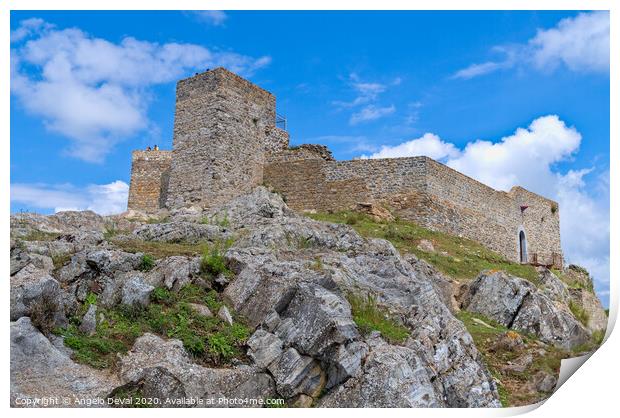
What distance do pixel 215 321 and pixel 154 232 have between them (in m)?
5.61

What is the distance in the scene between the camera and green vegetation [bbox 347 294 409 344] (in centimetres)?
888

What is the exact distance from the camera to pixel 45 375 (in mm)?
7102

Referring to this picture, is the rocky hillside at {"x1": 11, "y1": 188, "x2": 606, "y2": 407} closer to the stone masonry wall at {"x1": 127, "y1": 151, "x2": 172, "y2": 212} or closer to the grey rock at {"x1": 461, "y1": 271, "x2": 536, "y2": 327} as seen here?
the grey rock at {"x1": 461, "y1": 271, "x2": 536, "y2": 327}

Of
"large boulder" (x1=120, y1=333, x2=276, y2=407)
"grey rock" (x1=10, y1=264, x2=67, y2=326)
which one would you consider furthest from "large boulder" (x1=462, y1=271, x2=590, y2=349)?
"grey rock" (x1=10, y1=264, x2=67, y2=326)

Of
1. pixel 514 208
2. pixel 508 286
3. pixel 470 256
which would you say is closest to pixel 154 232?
pixel 508 286

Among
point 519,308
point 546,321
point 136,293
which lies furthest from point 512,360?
point 136,293

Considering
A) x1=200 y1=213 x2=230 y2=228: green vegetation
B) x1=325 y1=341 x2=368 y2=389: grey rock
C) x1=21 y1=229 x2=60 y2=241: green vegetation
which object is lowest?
x1=325 y1=341 x2=368 y2=389: grey rock

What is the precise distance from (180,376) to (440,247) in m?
13.8

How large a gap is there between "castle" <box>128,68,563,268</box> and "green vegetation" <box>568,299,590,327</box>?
6.47 meters

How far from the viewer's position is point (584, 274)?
2369 cm

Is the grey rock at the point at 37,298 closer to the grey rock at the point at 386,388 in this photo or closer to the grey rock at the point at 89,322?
the grey rock at the point at 89,322

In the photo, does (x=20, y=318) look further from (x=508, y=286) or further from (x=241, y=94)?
(x=241, y=94)

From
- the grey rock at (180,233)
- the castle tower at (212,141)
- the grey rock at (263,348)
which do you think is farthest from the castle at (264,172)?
the grey rock at (263,348)

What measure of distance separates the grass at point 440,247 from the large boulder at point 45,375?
11732mm
